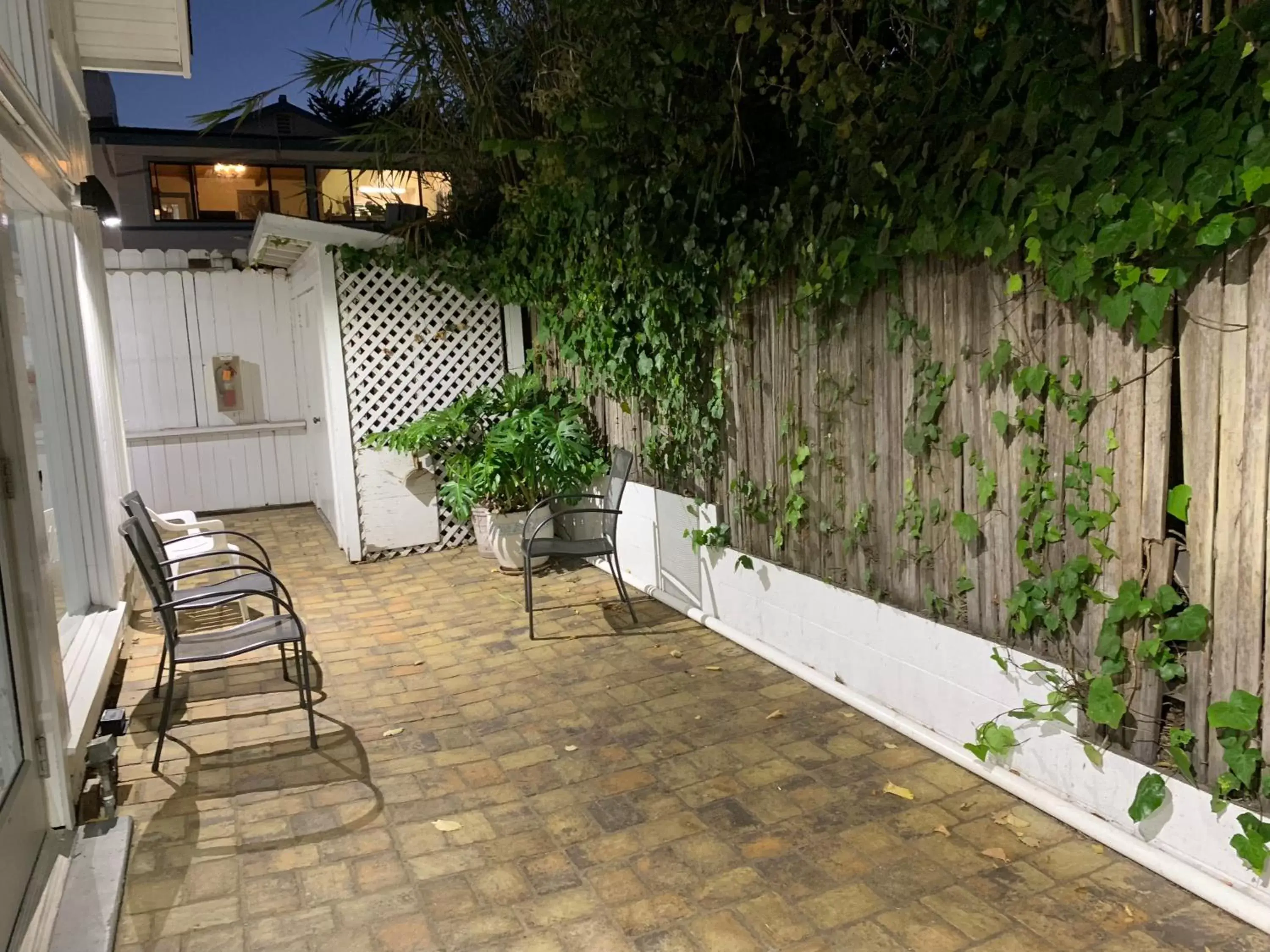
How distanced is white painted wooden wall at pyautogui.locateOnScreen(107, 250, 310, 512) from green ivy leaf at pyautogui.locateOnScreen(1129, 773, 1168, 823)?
766cm

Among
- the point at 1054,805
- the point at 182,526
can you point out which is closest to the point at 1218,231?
the point at 1054,805

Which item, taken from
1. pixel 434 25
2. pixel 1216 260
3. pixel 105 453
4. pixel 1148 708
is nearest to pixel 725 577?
pixel 1148 708

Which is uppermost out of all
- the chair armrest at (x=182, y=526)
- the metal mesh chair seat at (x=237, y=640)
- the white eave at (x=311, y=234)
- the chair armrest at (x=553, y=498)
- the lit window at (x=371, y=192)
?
the lit window at (x=371, y=192)

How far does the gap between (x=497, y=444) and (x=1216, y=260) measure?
449cm

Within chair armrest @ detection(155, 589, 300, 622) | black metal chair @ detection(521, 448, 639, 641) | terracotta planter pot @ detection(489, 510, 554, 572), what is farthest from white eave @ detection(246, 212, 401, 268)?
chair armrest @ detection(155, 589, 300, 622)

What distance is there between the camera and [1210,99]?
2.06 meters

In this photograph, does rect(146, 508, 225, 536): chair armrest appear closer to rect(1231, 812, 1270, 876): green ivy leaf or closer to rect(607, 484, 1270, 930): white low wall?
rect(607, 484, 1270, 930): white low wall

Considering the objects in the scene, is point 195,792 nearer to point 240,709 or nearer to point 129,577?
point 240,709

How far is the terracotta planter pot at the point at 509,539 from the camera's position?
5.98m

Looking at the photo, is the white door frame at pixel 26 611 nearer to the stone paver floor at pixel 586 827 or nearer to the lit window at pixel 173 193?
the stone paver floor at pixel 586 827

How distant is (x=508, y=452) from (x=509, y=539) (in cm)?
60

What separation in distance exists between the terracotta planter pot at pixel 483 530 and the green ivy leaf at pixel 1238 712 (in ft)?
15.7

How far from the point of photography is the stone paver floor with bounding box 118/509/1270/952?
232 centimetres

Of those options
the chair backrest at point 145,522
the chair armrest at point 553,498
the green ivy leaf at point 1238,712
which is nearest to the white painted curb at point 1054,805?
the green ivy leaf at point 1238,712
